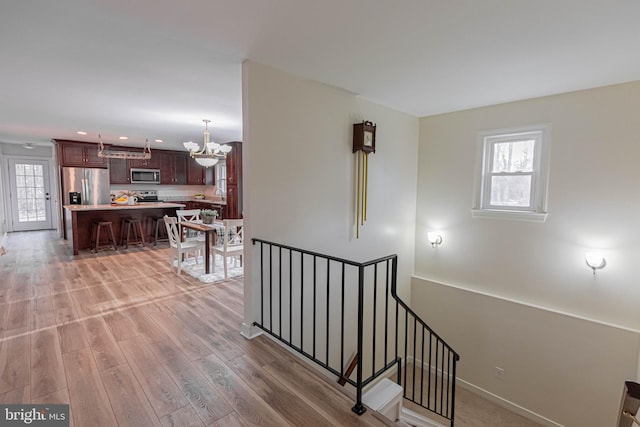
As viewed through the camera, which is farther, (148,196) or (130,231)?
(148,196)

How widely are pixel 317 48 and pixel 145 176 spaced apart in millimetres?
7503

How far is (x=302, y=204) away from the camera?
3137 millimetres

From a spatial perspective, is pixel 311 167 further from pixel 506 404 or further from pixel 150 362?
pixel 506 404

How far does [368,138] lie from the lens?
3709 mm

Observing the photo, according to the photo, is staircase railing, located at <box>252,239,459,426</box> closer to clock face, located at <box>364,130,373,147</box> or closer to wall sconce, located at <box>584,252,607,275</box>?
clock face, located at <box>364,130,373,147</box>

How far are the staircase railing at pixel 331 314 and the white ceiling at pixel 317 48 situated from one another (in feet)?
5.36

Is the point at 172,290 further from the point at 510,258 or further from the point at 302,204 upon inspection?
the point at 510,258

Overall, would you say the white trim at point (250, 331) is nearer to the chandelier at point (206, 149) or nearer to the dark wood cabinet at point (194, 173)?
the chandelier at point (206, 149)

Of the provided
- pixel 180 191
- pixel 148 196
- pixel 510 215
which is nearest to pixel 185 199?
pixel 180 191

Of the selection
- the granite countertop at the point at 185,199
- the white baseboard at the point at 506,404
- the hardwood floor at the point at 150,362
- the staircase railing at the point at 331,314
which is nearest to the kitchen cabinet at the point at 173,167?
the granite countertop at the point at 185,199

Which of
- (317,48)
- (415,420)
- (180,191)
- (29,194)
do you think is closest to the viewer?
(317,48)

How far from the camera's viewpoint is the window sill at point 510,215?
3812mm

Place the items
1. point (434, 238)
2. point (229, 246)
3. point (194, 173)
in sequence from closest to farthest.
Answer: point (229, 246)
point (434, 238)
point (194, 173)

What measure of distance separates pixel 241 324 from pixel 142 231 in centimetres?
511
